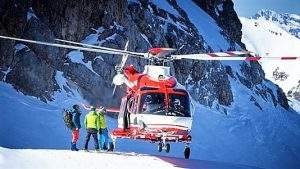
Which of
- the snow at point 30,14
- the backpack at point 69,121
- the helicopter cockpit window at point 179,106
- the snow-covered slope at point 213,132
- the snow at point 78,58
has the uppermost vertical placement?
the snow at point 30,14

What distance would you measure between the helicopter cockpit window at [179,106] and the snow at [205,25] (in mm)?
46407

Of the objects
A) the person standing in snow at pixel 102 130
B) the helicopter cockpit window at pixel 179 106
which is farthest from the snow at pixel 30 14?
the helicopter cockpit window at pixel 179 106

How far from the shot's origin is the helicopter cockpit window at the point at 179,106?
17000mm

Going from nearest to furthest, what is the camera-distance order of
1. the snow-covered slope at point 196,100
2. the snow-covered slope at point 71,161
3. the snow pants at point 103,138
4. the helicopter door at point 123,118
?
the snow-covered slope at point 71,161, the helicopter door at point 123,118, the snow pants at point 103,138, the snow-covered slope at point 196,100

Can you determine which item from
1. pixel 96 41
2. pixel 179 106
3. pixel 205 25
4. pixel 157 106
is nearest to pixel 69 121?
pixel 157 106

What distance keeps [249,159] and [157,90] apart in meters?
34.7

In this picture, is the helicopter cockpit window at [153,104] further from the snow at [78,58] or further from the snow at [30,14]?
the snow at [78,58]

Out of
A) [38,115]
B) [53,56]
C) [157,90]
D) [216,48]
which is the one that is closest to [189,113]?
[157,90]

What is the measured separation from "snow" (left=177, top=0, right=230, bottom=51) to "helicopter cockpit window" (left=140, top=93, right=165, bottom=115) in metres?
46.7

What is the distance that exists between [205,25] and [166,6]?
10125 mm

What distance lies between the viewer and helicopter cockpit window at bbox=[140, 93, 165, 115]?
17.0 m

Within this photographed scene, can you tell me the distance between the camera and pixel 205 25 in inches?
2657

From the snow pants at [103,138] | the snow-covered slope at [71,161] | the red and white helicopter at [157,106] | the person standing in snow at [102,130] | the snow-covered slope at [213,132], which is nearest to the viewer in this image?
the snow-covered slope at [71,161]

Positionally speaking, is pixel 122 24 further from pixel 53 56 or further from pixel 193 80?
pixel 193 80
